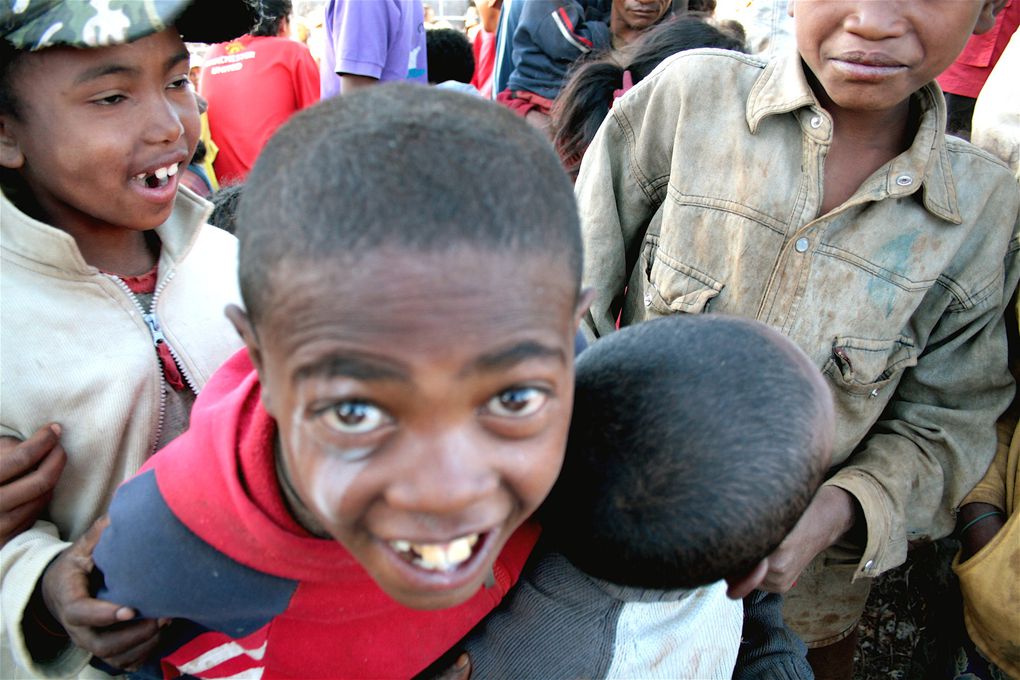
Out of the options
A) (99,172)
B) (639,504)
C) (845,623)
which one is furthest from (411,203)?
(845,623)

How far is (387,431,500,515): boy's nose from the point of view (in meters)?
0.84

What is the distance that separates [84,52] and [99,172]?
203 mm

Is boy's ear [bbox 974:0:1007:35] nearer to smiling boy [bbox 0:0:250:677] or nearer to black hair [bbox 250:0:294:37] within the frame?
smiling boy [bbox 0:0:250:677]

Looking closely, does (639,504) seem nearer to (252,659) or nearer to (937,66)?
(252,659)

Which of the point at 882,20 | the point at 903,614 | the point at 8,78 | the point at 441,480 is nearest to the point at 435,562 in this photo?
the point at 441,480

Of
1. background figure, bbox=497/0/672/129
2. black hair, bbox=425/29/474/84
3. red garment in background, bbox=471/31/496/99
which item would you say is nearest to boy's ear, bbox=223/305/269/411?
background figure, bbox=497/0/672/129

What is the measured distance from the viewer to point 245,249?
938 mm

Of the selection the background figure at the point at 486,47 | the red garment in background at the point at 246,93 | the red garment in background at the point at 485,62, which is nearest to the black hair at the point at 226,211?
the red garment in background at the point at 246,93

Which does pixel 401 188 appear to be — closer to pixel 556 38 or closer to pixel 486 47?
pixel 556 38

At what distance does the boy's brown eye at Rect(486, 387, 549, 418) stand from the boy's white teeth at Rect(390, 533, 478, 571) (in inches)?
5.9

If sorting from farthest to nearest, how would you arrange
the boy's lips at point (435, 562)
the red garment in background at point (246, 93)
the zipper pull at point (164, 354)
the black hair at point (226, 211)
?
the red garment in background at point (246, 93)
the black hair at point (226, 211)
the zipper pull at point (164, 354)
the boy's lips at point (435, 562)

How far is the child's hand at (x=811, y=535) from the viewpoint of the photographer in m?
1.54

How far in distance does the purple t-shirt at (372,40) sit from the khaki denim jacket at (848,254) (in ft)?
8.24

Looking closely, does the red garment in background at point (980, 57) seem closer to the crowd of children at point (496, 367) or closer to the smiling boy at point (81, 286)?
the crowd of children at point (496, 367)
